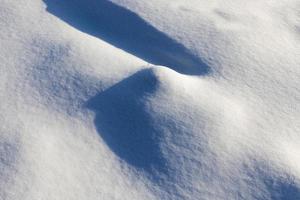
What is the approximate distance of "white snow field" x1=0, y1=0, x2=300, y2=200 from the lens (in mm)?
1223

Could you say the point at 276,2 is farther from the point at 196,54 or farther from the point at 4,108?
the point at 4,108

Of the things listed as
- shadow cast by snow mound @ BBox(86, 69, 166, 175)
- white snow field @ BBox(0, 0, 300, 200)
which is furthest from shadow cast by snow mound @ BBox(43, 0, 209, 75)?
shadow cast by snow mound @ BBox(86, 69, 166, 175)

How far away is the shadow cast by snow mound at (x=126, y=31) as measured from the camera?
5.12 ft

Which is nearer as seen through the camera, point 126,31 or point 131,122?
point 131,122

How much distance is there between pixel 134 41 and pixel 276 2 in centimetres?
63

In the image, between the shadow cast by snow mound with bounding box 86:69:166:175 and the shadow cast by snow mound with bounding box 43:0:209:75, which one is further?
the shadow cast by snow mound with bounding box 43:0:209:75

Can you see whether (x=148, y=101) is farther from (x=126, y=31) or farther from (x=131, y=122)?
(x=126, y=31)

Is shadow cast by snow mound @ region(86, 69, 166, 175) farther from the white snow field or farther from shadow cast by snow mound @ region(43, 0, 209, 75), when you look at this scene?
shadow cast by snow mound @ region(43, 0, 209, 75)

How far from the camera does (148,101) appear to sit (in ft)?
A: 4.49

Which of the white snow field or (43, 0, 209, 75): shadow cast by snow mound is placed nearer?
→ the white snow field

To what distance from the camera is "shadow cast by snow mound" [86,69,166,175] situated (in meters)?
1.27

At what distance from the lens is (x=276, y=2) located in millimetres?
1857

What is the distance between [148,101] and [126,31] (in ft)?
1.26

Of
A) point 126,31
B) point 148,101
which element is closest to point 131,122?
point 148,101
